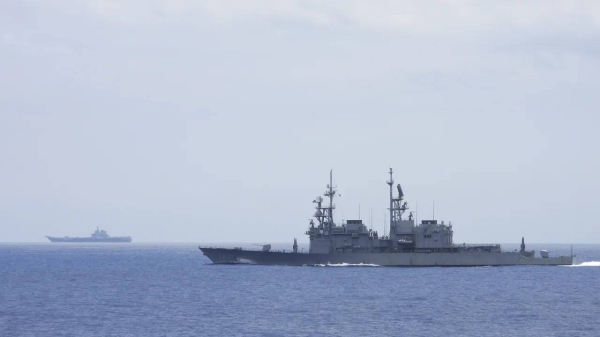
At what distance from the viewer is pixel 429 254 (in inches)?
3688

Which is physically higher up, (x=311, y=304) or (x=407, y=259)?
(x=407, y=259)

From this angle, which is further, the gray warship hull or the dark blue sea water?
the gray warship hull

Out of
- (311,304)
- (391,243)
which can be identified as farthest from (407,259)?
(311,304)

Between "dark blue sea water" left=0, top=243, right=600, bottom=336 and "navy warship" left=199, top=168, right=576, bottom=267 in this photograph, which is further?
"navy warship" left=199, top=168, right=576, bottom=267

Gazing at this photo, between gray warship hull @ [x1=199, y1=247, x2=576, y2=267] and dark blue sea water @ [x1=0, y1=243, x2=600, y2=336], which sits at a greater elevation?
gray warship hull @ [x1=199, y1=247, x2=576, y2=267]

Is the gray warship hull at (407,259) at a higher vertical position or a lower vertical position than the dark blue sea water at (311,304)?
higher

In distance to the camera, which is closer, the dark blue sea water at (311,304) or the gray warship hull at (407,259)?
the dark blue sea water at (311,304)

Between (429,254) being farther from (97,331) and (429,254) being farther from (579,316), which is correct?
(97,331)

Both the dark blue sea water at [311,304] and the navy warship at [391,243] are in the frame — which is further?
the navy warship at [391,243]

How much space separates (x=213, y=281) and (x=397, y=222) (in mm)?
22344

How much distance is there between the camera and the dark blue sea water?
48250 mm

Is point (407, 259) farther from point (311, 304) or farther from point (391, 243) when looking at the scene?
point (311, 304)

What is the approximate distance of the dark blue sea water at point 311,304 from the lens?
48.2 m

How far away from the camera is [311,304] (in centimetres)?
6025
